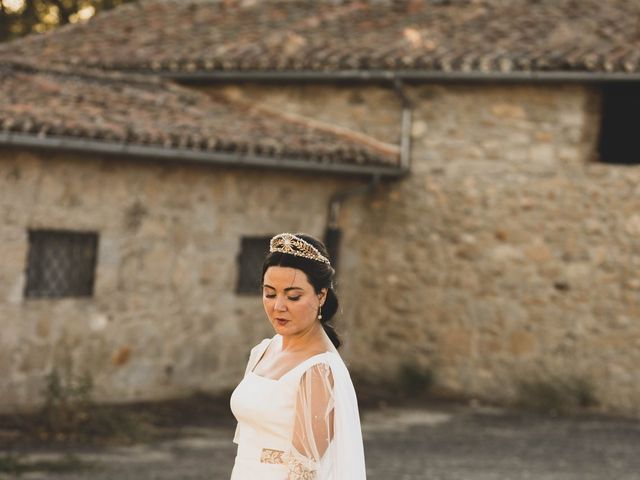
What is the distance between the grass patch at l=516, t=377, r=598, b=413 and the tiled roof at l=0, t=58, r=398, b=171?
2.75 m

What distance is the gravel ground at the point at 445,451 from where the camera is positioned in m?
8.26

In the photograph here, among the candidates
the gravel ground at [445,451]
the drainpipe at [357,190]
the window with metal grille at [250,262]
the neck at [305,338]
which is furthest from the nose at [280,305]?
the drainpipe at [357,190]

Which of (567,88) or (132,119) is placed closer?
(132,119)

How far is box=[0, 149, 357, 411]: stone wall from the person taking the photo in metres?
9.52

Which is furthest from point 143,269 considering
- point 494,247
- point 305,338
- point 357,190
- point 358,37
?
point 305,338

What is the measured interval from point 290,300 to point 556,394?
828cm

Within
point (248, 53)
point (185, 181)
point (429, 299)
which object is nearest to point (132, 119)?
point (185, 181)

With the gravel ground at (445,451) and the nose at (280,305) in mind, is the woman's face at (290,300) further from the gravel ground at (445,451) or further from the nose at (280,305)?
the gravel ground at (445,451)

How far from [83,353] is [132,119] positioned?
2.15m

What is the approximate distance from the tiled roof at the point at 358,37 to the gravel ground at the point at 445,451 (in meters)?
3.44

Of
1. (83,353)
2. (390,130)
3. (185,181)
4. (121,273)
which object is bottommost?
(83,353)

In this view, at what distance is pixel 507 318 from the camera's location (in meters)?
11.8

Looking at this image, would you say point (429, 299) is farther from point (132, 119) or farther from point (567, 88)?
point (132, 119)

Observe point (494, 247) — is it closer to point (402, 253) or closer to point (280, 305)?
point (402, 253)
